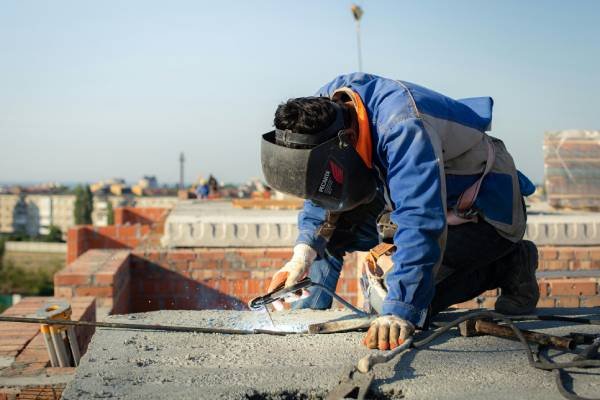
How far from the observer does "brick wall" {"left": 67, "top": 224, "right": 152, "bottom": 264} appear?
33.3 feet

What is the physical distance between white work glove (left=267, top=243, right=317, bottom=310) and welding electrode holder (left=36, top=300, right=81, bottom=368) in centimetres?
92

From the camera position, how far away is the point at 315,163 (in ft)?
9.13

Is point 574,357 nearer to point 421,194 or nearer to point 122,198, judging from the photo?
point 421,194

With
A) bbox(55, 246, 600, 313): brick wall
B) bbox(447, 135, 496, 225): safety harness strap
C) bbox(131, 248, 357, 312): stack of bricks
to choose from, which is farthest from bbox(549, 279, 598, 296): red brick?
bbox(447, 135, 496, 225): safety harness strap

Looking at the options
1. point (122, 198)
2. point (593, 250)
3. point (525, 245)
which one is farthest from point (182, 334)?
point (122, 198)

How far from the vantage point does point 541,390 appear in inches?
85.0

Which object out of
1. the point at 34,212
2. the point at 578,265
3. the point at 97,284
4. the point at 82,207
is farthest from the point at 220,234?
the point at 34,212

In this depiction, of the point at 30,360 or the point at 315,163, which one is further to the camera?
the point at 30,360

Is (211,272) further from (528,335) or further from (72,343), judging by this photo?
(528,335)

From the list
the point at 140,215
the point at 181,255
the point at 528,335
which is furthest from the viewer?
the point at 140,215

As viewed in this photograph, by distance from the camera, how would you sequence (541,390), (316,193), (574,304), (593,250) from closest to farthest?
(541,390), (316,193), (574,304), (593,250)

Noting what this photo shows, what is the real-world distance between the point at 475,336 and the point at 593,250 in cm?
363

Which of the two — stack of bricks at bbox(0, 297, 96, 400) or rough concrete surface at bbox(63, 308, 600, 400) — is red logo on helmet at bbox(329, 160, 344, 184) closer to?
rough concrete surface at bbox(63, 308, 600, 400)

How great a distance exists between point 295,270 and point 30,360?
129 centimetres
